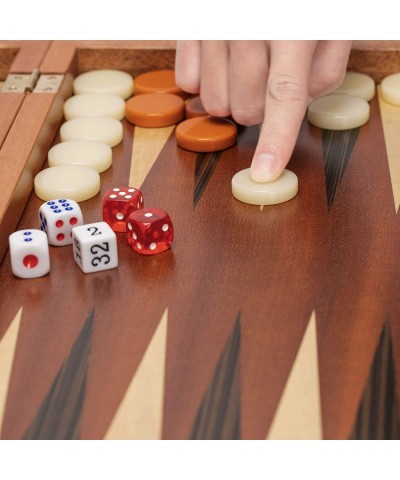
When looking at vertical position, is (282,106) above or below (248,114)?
above

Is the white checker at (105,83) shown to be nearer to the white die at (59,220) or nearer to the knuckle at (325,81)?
the knuckle at (325,81)

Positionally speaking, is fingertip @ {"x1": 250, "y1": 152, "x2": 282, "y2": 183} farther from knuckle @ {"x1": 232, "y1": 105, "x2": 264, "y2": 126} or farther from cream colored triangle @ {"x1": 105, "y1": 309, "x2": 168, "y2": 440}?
cream colored triangle @ {"x1": 105, "y1": 309, "x2": 168, "y2": 440}

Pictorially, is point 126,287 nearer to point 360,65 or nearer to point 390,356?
point 390,356

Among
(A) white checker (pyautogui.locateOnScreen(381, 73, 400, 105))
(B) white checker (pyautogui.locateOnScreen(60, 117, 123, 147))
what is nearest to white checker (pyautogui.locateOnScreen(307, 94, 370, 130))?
(A) white checker (pyautogui.locateOnScreen(381, 73, 400, 105))

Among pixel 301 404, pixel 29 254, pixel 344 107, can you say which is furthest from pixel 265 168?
pixel 301 404

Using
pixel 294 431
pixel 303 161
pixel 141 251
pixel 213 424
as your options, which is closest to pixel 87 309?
pixel 141 251

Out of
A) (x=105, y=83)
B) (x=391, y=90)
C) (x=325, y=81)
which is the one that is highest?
(x=325, y=81)

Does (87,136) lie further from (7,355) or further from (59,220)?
(7,355)
